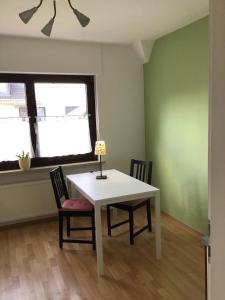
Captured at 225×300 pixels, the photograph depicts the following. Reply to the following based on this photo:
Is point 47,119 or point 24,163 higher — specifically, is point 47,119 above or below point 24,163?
above

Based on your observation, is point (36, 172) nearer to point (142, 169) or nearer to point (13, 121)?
point (13, 121)

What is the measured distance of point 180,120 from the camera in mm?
3531

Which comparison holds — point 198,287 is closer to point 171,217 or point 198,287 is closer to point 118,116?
point 171,217

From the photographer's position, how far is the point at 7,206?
3672mm

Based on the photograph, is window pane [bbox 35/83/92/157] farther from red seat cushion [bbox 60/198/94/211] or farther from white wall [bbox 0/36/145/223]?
red seat cushion [bbox 60/198/94/211]

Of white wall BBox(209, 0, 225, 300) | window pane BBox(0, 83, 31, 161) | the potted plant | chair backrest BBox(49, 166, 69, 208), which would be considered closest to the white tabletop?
chair backrest BBox(49, 166, 69, 208)

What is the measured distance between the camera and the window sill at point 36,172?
371 cm

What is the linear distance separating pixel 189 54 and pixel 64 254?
2710mm

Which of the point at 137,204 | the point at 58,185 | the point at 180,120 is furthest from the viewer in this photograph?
the point at 180,120

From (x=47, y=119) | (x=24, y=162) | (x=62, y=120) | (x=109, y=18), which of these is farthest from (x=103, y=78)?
(x=24, y=162)

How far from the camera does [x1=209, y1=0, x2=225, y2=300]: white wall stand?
31.3 inches

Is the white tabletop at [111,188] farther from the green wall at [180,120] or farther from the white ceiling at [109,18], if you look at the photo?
the white ceiling at [109,18]

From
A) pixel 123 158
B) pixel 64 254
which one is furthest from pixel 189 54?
pixel 64 254

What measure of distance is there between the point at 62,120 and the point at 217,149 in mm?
3351
